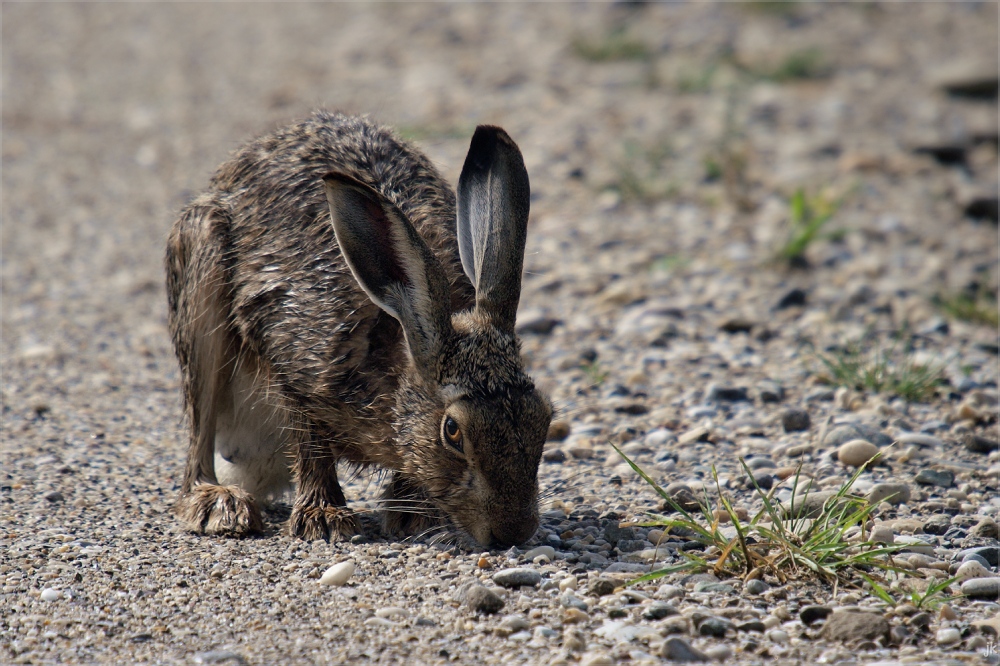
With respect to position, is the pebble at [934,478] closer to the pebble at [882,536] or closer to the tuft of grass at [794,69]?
the pebble at [882,536]

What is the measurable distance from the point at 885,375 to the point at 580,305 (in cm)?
256

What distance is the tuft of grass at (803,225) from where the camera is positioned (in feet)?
30.0

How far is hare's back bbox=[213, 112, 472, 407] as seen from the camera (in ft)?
18.1

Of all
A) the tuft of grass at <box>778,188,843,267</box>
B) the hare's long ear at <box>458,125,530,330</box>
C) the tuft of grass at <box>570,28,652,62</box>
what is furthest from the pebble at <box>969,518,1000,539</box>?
the tuft of grass at <box>570,28,652,62</box>

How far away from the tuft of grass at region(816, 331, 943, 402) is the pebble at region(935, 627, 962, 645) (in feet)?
9.48

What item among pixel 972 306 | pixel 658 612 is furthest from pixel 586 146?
pixel 658 612

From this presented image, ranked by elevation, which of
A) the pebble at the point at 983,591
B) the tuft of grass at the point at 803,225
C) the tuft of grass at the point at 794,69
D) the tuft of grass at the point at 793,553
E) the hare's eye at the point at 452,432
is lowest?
the pebble at the point at 983,591

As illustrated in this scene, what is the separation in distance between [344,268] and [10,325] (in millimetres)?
4247

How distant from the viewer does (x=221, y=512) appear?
5547 millimetres

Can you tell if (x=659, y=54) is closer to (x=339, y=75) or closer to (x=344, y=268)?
(x=339, y=75)

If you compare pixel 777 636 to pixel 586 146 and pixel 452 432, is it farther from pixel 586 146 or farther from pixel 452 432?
pixel 586 146

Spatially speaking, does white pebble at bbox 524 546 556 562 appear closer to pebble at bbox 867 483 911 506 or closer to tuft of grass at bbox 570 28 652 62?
pebble at bbox 867 483 911 506

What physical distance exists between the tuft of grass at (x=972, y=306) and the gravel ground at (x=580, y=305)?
8 centimetres

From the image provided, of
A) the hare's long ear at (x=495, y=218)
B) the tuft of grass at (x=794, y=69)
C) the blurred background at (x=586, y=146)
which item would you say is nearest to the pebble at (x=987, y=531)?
the hare's long ear at (x=495, y=218)
